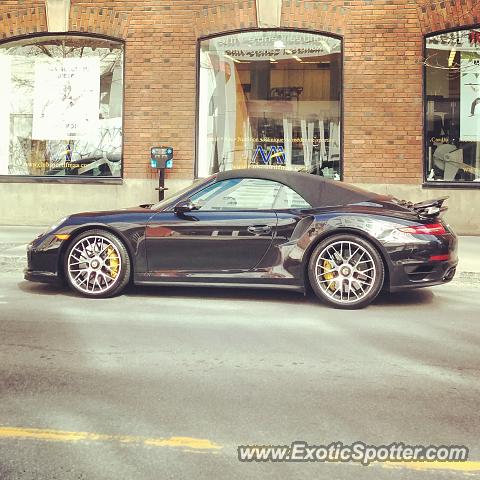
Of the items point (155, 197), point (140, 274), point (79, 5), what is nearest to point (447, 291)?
point (140, 274)

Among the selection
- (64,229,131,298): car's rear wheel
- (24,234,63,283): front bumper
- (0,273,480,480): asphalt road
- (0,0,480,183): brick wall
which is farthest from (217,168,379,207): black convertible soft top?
(0,0,480,183): brick wall

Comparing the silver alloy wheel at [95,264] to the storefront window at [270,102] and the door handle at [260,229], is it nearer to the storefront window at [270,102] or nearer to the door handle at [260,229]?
the door handle at [260,229]

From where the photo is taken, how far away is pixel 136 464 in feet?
10.4

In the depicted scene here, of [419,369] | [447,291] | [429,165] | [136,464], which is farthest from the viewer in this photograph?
[429,165]

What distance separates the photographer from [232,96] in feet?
46.3

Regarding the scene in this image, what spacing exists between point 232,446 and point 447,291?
5336mm

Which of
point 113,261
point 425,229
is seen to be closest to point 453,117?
point 425,229

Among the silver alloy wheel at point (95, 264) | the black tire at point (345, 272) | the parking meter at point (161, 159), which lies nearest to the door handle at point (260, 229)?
the black tire at point (345, 272)

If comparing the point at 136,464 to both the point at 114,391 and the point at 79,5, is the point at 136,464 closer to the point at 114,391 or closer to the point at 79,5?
the point at 114,391

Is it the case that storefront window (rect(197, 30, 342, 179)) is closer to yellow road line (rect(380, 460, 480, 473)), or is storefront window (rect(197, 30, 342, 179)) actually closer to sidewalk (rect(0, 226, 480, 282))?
sidewalk (rect(0, 226, 480, 282))

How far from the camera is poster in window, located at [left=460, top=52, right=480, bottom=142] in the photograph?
13.4 m

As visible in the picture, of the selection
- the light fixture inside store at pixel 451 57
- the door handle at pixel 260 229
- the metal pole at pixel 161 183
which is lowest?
the door handle at pixel 260 229

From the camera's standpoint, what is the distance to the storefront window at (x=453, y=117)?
13359mm

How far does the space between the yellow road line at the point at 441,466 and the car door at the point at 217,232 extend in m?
3.94
